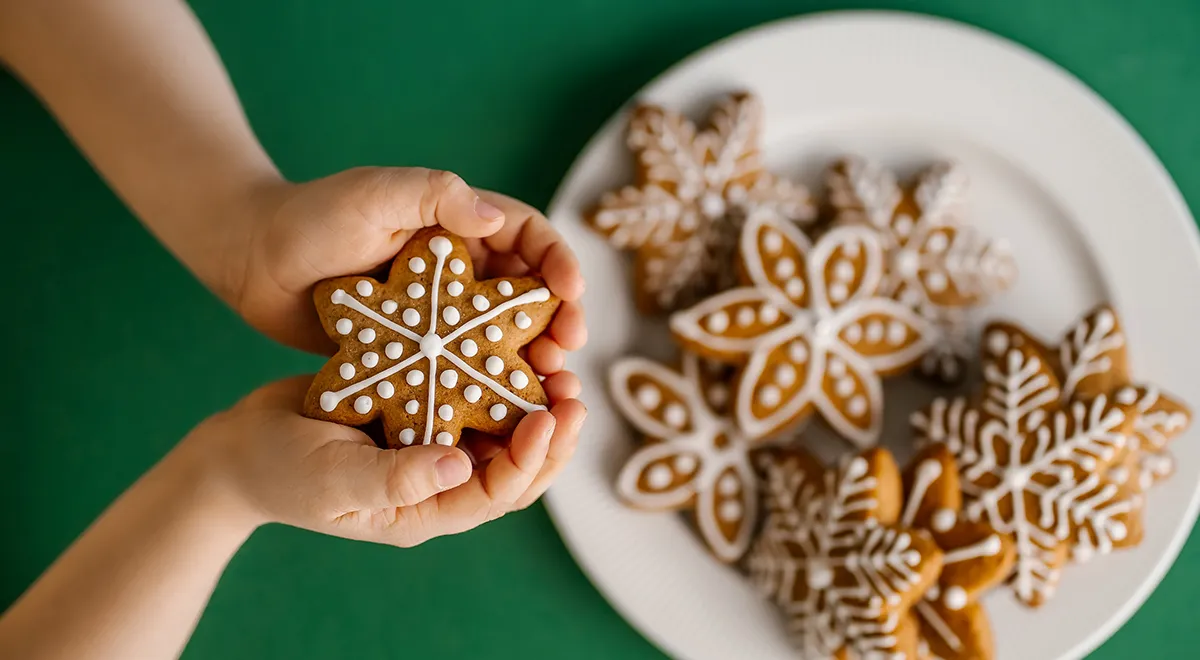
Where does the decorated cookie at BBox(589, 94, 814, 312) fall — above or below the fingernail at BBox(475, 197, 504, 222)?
above

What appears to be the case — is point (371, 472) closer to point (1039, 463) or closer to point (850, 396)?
point (850, 396)

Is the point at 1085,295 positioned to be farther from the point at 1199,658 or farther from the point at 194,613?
the point at 194,613

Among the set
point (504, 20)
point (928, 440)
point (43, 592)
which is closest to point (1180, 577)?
point (928, 440)

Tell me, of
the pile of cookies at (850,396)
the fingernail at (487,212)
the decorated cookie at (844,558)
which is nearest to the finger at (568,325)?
the fingernail at (487,212)

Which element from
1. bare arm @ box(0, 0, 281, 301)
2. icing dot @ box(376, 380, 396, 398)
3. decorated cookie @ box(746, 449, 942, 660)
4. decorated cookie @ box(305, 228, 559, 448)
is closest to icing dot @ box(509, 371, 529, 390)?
decorated cookie @ box(305, 228, 559, 448)

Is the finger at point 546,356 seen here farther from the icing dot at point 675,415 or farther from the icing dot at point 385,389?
the icing dot at point 675,415

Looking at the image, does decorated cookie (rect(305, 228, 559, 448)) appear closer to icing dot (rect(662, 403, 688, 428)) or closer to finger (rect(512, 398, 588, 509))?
finger (rect(512, 398, 588, 509))

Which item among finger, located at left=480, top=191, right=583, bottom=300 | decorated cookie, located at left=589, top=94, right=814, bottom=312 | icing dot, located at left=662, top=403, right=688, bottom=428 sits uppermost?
decorated cookie, located at left=589, top=94, right=814, bottom=312
